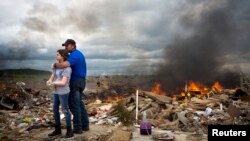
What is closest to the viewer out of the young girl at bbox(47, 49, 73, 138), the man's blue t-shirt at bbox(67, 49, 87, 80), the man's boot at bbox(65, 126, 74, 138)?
the young girl at bbox(47, 49, 73, 138)

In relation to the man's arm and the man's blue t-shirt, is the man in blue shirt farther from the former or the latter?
the man's arm

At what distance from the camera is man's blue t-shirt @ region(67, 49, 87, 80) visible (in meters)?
8.50

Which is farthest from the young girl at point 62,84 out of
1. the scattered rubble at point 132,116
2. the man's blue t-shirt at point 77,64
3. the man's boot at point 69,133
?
the scattered rubble at point 132,116

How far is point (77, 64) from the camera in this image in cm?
863

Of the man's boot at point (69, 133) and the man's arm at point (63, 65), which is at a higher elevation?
the man's arm at point (63, 65)

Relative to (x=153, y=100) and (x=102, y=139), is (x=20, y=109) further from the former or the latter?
(x=102, y=139)

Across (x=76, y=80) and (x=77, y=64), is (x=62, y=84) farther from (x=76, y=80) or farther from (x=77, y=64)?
(x=77, y=64)

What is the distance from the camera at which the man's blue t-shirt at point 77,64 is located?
335 inches

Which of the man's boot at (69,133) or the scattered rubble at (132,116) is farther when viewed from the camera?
the scattered rubble at (132,116)

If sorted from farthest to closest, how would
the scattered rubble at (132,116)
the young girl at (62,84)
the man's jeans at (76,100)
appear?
1. the scattered rubble at (132,116)
2. the man's jeans at (76,100)
3. the young girl at (62,84)

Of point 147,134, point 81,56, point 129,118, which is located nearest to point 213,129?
point 147,134

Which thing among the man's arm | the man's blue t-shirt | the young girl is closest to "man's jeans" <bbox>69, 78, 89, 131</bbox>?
the man's blue t-shirt

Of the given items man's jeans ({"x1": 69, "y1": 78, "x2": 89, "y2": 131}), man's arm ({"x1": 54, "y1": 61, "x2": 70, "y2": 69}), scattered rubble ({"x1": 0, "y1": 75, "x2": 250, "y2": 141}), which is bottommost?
scattered rubble ({"x1": 0, "y1": 75, "x2": 250, "y2": 141})

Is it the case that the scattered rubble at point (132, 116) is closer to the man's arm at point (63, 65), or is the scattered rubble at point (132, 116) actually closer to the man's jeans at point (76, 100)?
the man's jeans at point (76, 100)
